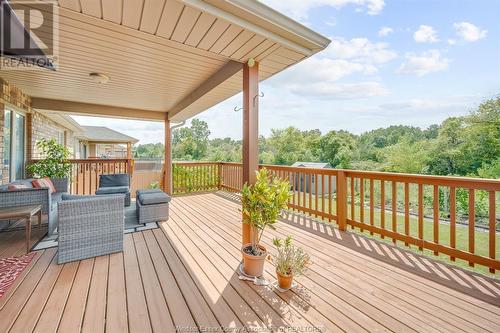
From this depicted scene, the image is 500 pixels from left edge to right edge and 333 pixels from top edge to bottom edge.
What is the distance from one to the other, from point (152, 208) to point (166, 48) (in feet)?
8.71

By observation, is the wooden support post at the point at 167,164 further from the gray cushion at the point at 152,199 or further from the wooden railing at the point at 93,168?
the gray cushion at the point at 152,199

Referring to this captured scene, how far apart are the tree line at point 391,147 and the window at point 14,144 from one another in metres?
26.8

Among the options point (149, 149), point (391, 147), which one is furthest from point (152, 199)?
point (149, 149)

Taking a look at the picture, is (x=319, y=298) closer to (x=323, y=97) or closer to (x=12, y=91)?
(x=12, y=91)

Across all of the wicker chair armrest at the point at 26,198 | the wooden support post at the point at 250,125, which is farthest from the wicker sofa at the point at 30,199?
the wooden support post at the point at 250,125

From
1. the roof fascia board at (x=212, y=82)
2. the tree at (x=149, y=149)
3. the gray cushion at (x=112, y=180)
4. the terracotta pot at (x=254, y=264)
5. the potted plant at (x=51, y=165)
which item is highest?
the tree at (x=149, y=149)

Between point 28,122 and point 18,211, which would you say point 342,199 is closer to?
point 18,211

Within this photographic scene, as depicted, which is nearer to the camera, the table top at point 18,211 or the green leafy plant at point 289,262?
the green leafy plant at point 289,262

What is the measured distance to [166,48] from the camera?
2807 millimetres

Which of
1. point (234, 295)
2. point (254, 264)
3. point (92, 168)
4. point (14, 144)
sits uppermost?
point (14, 144)

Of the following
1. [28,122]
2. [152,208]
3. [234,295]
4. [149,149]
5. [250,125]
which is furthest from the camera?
[149,149]

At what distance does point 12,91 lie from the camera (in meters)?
4.22

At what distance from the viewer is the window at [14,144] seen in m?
4.15

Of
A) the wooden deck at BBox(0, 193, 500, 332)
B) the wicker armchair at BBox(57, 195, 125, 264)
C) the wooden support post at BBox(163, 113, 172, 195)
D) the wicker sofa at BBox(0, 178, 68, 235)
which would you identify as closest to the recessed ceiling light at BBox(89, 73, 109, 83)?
the wicker sofa at BBox(0, 178, 68, 235)
